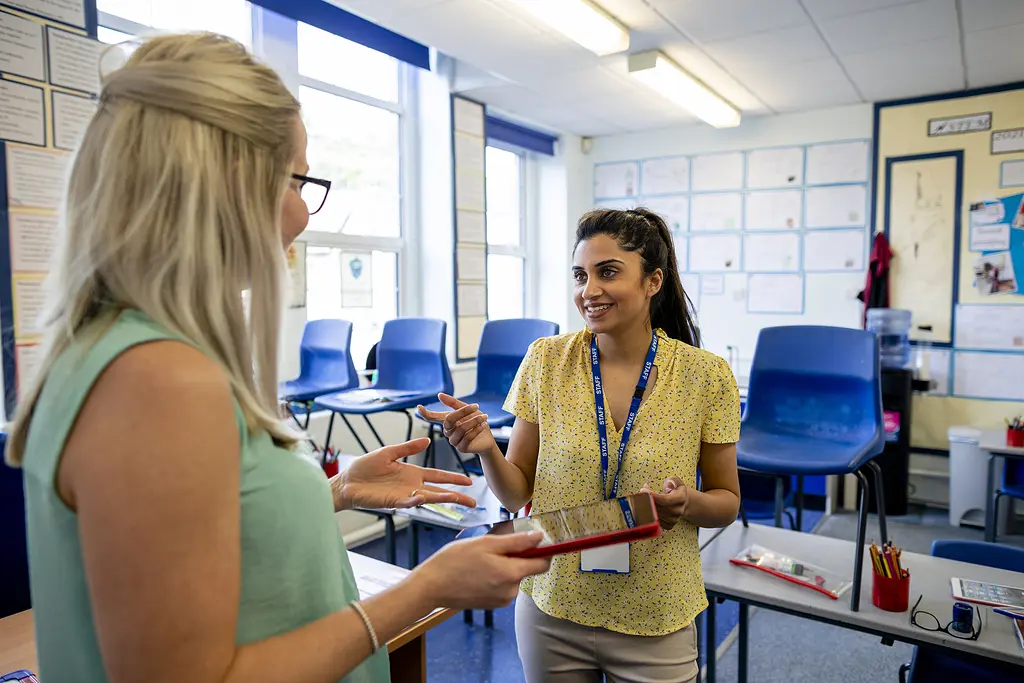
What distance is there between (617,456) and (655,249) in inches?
20.6

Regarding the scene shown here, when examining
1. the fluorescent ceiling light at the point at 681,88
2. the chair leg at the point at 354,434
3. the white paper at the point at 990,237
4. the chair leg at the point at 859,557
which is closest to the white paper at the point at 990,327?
the white paper at the point at 990,237

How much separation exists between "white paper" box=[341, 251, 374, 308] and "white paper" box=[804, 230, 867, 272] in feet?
11.2

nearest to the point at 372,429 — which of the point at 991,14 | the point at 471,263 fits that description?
the point at 471,263

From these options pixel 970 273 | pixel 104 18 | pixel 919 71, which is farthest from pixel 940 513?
pixel 104 18

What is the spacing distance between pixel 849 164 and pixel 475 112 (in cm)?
290

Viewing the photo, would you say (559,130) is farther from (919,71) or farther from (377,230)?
(919,71)

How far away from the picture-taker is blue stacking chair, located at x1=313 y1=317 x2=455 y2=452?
3.53m

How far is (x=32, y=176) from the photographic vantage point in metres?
2.19

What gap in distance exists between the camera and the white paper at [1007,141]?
4.52 m

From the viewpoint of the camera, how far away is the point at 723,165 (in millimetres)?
5641

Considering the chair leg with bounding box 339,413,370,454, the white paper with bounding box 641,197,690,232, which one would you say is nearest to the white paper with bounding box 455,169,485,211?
the white paper with bounding box 641,197,690,232

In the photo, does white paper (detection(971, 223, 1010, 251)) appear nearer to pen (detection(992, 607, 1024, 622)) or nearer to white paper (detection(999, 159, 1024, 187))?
white paper (detection(999, 159, 1024, 187))

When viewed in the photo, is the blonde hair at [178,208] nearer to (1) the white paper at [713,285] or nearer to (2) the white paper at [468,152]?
(2) the white paper at [468,152]

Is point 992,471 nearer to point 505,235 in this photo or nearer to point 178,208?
point 505,235
